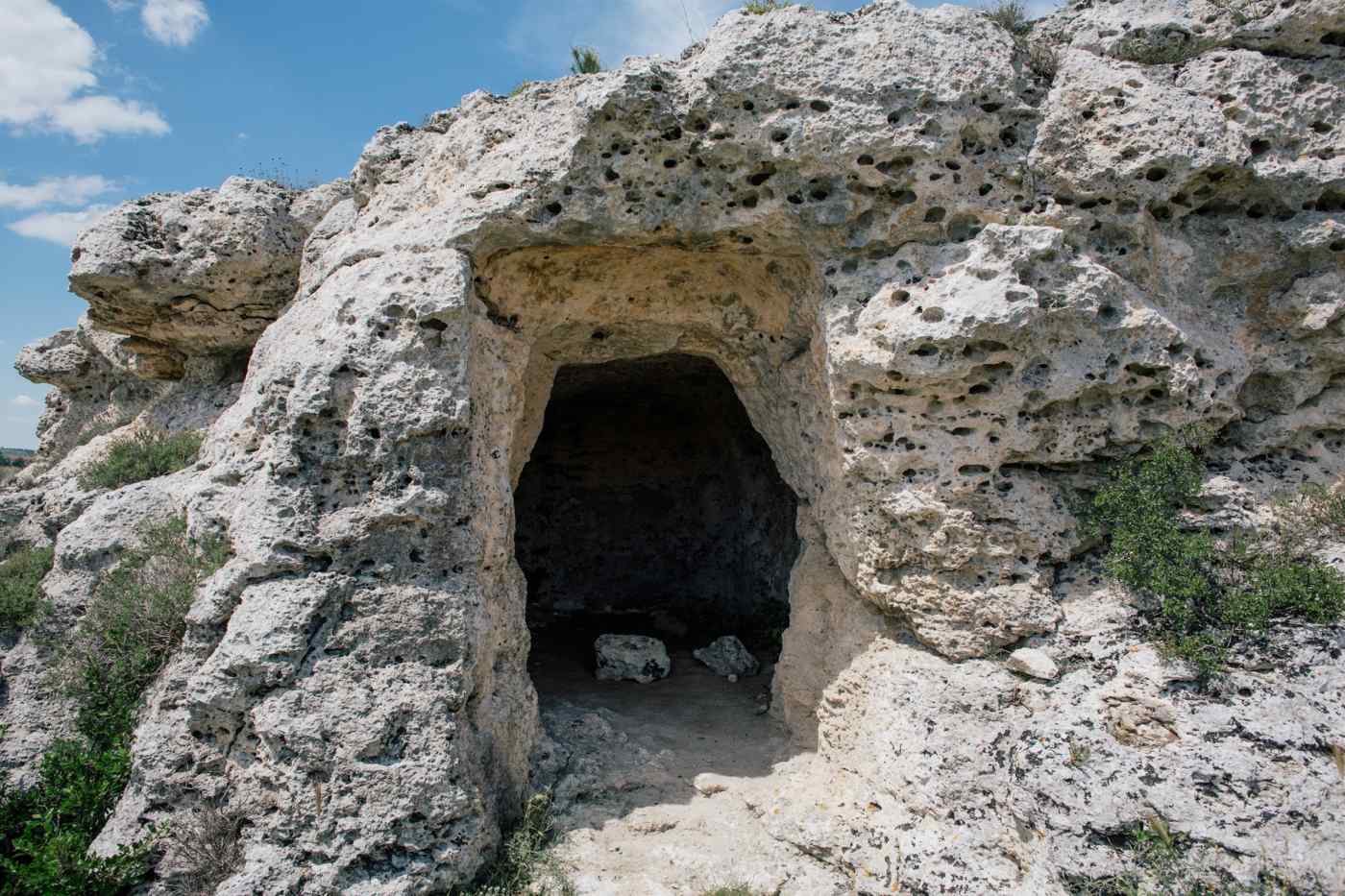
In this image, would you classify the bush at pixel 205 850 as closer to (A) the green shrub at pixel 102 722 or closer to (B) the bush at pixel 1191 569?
(A) the green shrub at pixel 102 722

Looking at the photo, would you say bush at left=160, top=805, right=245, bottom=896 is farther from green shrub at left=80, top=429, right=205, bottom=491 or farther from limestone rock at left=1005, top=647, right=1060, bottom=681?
limestone rock at left=1005, top=647, right=1060, bottom=681

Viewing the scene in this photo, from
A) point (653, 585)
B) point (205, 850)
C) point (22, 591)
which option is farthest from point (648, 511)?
point (205, 850)

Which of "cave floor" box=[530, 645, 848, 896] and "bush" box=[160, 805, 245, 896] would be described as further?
"cave floor" box=[530, 645, 848, 896]

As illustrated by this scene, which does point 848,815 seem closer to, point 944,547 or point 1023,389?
point 944,547

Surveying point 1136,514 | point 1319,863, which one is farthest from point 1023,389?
point 1319,863

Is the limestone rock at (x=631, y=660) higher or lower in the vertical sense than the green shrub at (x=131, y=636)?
lower

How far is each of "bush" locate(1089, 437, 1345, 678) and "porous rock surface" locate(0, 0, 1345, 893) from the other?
15cm

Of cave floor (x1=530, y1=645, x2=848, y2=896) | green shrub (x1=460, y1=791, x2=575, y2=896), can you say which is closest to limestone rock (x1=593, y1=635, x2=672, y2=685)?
cave floor (x1=530, y1=645, x2=848, y2=896)

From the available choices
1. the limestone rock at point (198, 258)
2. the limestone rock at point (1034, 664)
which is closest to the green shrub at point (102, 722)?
the limestone rock at point (198, 258)

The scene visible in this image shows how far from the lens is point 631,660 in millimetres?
8086

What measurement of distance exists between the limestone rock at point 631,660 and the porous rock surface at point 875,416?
2.44 meters

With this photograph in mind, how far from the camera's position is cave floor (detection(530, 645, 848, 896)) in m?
4.64

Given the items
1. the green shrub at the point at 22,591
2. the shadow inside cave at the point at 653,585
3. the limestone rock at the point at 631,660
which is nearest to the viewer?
the shadow inside cave at the point at 653,585

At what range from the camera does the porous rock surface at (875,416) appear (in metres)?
4.35
